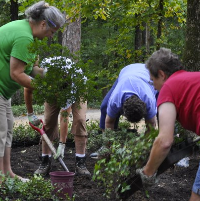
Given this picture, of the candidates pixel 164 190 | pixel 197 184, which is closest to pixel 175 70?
pixel 197 184

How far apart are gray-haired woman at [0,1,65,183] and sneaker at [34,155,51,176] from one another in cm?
99

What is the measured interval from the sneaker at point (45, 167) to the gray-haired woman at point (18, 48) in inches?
39.1

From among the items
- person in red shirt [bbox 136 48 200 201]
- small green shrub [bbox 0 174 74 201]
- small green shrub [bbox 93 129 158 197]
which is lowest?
small green shrub [bbox 0 174 74 201]

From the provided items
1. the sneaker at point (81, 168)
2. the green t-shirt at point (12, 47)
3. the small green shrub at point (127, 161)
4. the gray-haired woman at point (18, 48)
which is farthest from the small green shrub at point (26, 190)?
the sneaker at point (81, 168)

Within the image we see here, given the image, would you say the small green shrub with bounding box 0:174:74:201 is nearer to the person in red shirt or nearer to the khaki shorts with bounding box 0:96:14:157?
the khaki shorts with bounding box 0:96:14:157

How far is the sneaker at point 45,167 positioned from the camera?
17.5ft

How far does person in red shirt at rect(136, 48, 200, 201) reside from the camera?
8.88 ft

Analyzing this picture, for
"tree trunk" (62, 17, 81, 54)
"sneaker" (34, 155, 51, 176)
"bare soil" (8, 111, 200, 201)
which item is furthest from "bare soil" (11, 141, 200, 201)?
"tree trunk" (62, 17, 81, 54)

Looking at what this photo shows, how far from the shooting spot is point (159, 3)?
860 cm

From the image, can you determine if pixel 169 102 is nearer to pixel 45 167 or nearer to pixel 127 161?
pixel 127 161

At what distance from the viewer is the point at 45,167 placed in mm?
5379

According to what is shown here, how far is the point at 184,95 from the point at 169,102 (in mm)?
128

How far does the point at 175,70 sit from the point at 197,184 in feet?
2.93

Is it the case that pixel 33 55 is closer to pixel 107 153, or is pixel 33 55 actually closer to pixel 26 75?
pixel 26 75
